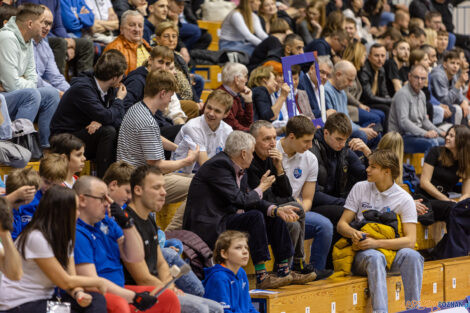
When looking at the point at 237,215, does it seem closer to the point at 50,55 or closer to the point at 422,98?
the point at 50,55

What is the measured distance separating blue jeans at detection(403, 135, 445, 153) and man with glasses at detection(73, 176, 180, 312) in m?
5.36

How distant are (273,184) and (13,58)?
7.37ft

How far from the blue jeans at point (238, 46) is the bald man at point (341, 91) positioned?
1.49 meters

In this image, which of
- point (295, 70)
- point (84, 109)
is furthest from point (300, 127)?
point (295, 70)

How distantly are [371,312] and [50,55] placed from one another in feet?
11.1

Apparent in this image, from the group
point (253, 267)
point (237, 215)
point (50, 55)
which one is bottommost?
point (253, 267)

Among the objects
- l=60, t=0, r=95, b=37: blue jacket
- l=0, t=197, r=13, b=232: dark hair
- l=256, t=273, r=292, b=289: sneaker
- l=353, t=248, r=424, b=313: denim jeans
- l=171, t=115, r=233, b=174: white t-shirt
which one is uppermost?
l=60, t=0, r=95, b=37: blue jacket

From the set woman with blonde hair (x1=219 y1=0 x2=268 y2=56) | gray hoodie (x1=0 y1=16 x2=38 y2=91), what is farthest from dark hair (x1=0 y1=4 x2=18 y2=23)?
woman with blonde hair (x1=219 y1=0 x2=268 y2=56)

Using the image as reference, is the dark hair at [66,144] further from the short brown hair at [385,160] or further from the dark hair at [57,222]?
the short brown hair at [385,160]

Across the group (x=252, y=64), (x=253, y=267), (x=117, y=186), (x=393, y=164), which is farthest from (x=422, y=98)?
(x=117, y=186)

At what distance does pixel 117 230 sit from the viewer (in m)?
4.75

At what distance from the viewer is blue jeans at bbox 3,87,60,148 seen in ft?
21.8

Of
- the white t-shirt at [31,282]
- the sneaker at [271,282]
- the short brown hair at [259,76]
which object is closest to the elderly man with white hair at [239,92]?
the short brown hair at [259,76]

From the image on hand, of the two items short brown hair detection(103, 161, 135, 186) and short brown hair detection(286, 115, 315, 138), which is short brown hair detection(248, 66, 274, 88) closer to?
short brown hair detection(286, 115, 315, 138)
